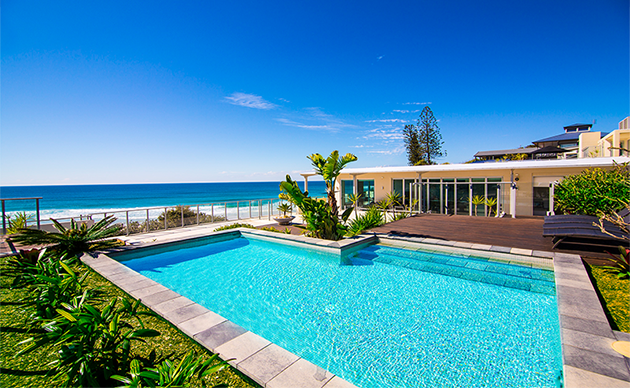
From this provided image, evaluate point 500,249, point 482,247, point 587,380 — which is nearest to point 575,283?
point 500,249

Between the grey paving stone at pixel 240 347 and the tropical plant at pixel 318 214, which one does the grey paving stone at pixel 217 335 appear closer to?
the grey paving stone at pixel 240 347

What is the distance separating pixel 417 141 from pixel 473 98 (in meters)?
9.41

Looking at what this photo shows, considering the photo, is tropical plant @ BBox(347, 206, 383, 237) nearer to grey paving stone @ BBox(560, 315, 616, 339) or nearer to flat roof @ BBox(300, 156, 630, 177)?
flat roof @ BBox(300, 156, 630, 177)

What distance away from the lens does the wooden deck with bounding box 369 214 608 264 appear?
638 centimetres

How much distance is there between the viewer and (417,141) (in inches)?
1251

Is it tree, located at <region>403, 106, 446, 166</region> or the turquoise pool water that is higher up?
tree, located at <region>403, 106, 446, 166</region>

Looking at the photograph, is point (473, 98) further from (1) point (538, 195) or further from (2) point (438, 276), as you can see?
(2) point (438, 276)

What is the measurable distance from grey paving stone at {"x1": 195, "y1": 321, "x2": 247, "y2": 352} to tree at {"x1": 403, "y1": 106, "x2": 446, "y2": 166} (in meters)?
31.0

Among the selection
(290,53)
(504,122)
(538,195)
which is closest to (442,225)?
(538,195)

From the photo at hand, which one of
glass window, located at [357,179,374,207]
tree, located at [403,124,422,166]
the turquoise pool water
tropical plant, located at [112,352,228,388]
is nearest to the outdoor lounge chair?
the turquoise pool water

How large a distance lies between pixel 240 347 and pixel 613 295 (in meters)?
5.21

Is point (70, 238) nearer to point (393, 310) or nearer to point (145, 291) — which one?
point (145, 291)

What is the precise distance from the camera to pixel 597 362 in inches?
92.6

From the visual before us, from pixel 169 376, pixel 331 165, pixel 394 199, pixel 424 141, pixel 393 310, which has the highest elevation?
pixel 424 141
